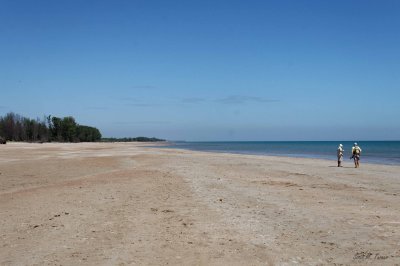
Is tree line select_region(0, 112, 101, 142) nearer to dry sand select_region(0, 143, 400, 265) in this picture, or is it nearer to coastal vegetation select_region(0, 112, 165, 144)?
coastal vegetation select_region(0, 112, 165, 144)

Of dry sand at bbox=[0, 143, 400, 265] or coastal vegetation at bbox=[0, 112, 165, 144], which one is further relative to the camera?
coastal vegetation at bbox=[0, 112, 165, 144]

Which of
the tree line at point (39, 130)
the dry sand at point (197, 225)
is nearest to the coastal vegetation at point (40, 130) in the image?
the tree line at point (39, 130)

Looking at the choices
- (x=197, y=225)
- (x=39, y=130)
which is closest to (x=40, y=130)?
(x=39, y=130)

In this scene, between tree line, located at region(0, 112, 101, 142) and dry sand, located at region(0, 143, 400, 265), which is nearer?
dry sand, located at region(0, 143, 400, 265)

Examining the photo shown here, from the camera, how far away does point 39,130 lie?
14062 cm

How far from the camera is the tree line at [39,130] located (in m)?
129

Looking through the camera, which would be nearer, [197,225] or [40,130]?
[197,225]

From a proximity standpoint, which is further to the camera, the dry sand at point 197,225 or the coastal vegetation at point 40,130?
the coastal vegetation at point 40,130

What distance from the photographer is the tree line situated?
12888 cm

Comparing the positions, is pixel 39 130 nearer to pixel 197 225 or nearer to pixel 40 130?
pixel 40 130

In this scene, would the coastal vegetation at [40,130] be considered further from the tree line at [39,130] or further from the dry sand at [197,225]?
the dry sand at [197,225]

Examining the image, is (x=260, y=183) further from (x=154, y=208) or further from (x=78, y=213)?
(x=78, y=213)

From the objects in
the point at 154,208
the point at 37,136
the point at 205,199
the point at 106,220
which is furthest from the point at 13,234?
the point at 37,136

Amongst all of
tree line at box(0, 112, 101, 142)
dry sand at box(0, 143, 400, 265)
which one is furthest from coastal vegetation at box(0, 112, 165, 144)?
dry sand at box(0, 143, 400, 265)
